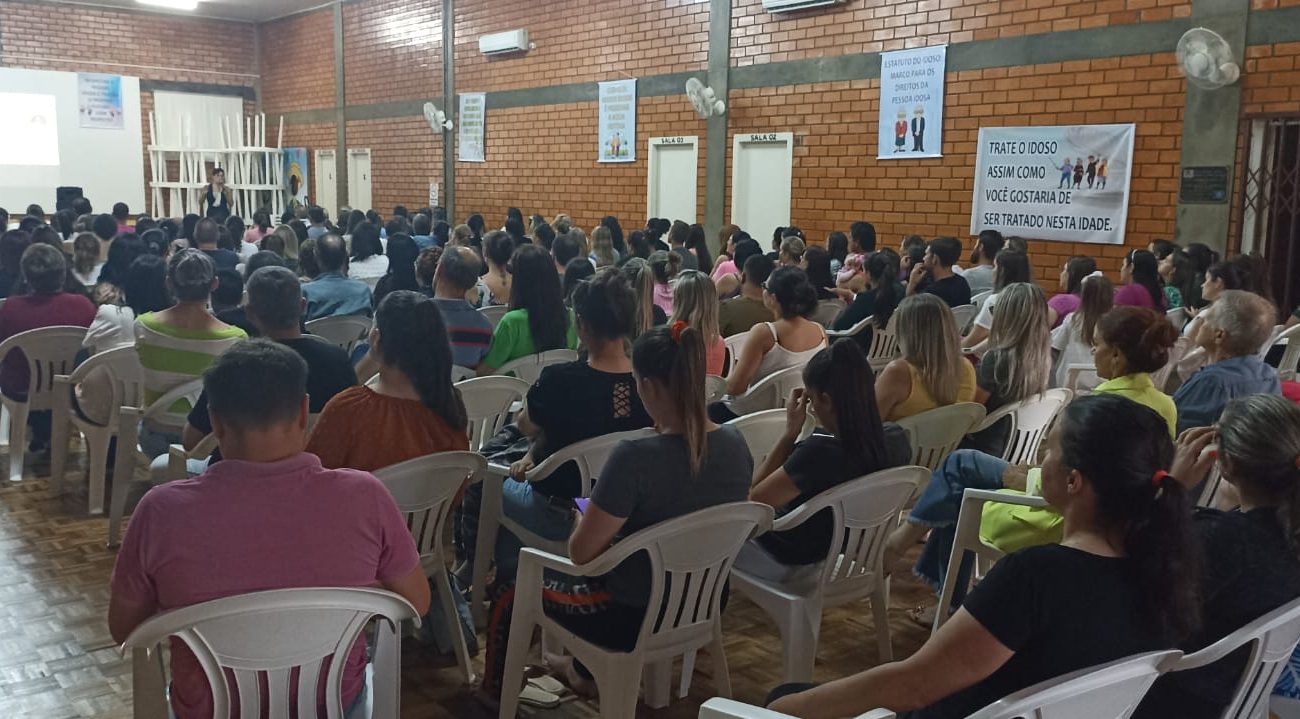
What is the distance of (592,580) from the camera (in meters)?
2.63

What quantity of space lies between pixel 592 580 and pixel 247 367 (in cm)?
104

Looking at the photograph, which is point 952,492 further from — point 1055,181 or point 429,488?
point 1055,181

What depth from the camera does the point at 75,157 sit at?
1591 centimetres

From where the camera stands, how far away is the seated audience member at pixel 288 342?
11.2 feet

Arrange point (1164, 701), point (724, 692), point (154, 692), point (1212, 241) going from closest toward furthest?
point (1164, 701) < point (154, 692) < point (724, 692) < point (1212, 241)

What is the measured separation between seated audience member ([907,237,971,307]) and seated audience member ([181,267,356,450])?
160 inches

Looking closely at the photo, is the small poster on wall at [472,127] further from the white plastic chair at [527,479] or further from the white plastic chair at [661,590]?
the white plastic chair at [661,590]

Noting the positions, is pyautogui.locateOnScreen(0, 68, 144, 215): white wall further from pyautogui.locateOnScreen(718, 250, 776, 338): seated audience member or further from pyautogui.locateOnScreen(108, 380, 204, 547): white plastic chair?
pyautogui.locateOnScreen(718, 250, 776, 338): seated audience member

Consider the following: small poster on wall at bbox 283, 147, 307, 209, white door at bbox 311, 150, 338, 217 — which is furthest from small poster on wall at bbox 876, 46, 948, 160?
small poster on wall at bbox 283, 147, 307, 209

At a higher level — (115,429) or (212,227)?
(212,227)

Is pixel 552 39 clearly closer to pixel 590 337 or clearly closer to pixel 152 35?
pixel 152 35

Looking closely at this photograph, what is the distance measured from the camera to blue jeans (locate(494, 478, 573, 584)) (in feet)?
10.4

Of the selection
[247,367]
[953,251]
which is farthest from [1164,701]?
[953,251]

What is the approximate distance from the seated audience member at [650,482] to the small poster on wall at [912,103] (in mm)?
6760
